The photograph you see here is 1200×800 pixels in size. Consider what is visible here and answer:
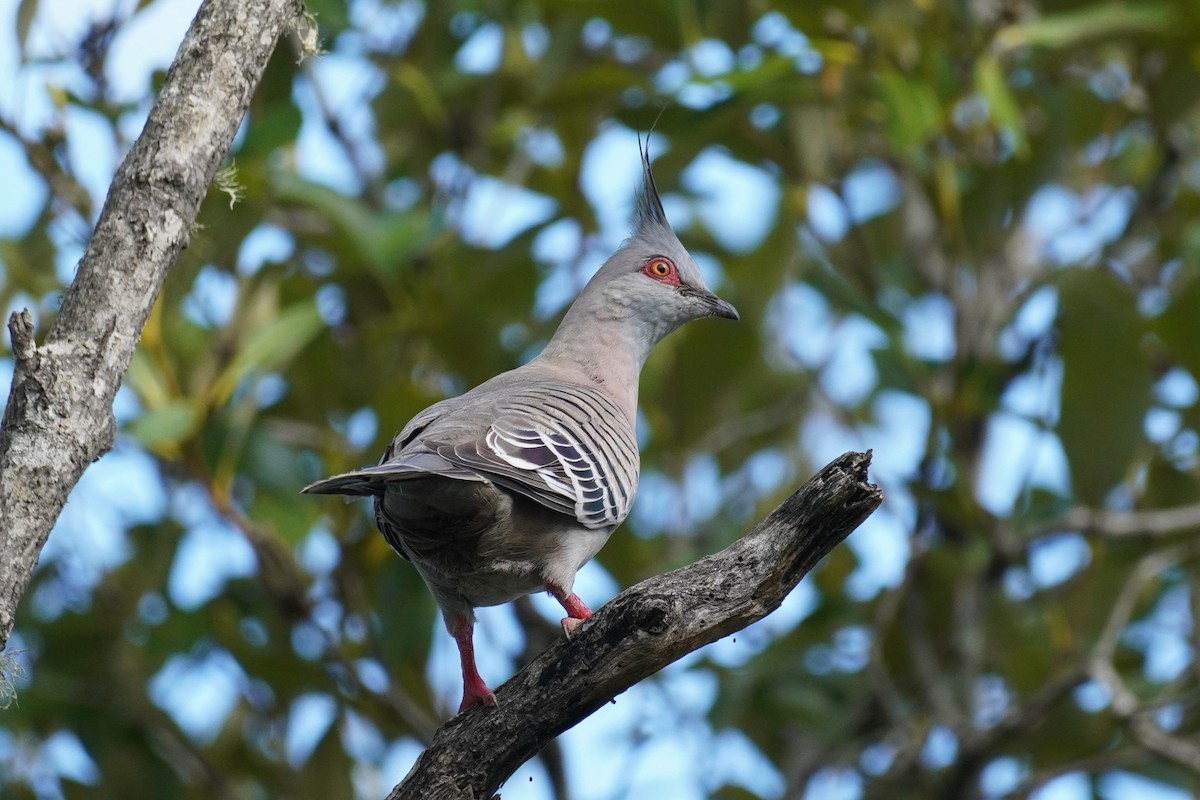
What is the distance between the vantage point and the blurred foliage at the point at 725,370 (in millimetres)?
5043

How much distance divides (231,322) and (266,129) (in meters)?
0.85

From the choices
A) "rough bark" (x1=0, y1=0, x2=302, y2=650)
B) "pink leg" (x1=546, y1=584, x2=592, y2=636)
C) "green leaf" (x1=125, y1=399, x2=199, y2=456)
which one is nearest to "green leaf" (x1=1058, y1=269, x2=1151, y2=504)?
"pink leg" (x1=546, y1=584, x2=592, y2=636)

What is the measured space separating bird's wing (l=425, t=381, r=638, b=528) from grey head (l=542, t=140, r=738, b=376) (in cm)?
92

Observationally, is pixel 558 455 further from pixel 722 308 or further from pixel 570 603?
pixel 722 308

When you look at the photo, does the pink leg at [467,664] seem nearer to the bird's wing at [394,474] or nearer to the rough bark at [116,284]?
the bird's wing at [394,474]

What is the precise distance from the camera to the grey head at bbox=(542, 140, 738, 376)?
17.0 feet

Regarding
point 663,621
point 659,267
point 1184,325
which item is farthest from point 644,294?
point 663,621

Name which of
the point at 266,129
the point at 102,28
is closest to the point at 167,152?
the point at 266,129

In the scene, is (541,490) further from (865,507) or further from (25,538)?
(25,538)

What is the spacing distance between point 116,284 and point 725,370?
3771 mm

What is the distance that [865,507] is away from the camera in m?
2.82

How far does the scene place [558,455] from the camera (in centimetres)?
371

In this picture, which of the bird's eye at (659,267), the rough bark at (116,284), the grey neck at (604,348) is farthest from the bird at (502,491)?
the bird's eye at (659,267)

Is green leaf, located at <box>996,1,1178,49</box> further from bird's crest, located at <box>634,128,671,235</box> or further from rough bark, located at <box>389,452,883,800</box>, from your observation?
rough bark, located at <box>389,452,883,800</box>
